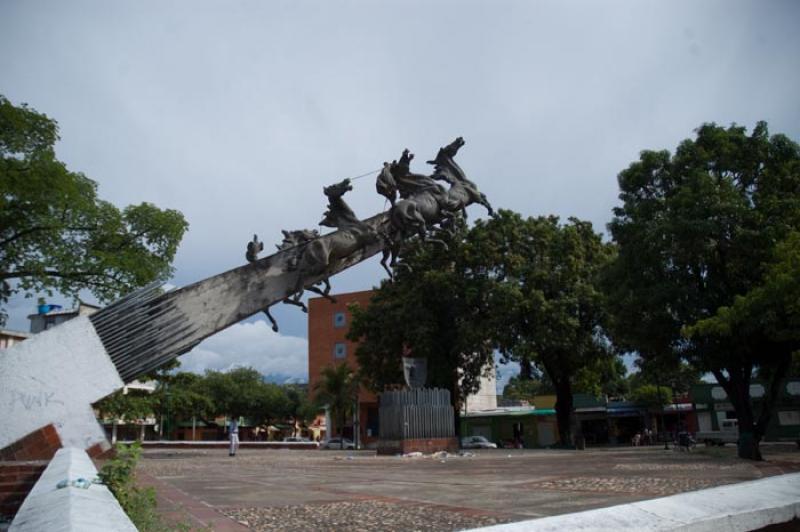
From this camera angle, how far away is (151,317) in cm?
1031

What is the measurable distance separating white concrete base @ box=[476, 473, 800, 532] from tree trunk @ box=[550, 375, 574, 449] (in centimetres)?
2873

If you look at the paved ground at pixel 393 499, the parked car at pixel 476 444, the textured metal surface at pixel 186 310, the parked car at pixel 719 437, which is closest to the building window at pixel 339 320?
the parked car at pixel 476 444

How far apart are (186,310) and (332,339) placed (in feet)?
139

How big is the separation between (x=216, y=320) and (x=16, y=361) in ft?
10.4

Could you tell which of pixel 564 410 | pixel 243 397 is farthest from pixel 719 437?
pixel 243 397

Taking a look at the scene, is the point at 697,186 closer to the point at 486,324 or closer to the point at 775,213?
the point at 775,213

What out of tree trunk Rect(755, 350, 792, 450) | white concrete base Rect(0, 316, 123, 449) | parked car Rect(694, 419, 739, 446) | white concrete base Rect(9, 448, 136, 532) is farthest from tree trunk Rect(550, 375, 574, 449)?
Result: white concrete base Rect(9, 448, 136, 532)

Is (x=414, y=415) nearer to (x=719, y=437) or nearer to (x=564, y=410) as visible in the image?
(x=564, y=410)

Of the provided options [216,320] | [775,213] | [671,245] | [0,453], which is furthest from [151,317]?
[775,213]

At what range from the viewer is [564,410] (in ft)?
103

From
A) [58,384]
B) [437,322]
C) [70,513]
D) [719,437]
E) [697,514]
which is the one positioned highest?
[437,322]

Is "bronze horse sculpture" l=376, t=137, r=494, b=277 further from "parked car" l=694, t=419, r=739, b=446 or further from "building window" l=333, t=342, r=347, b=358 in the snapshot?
"building window" l=333, t=342, r=347, b=358

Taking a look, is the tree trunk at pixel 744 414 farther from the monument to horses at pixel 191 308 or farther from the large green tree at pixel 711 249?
the monument to horses at pixel 191 308

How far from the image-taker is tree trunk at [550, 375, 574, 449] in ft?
101
